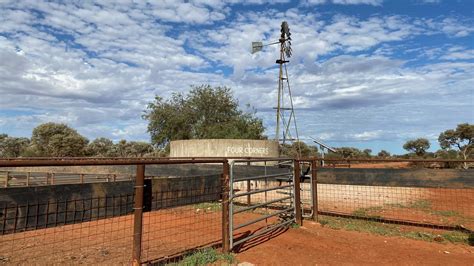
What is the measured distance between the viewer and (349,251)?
234 inches

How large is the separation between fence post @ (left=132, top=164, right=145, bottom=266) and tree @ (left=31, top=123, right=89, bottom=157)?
164 ft

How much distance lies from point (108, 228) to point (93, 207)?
12.5 feet

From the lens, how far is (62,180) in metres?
17.5

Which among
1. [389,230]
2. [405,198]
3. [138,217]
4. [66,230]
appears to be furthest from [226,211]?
[405,198]

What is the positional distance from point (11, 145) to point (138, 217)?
79389mm

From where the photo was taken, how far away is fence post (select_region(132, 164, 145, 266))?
174 inches

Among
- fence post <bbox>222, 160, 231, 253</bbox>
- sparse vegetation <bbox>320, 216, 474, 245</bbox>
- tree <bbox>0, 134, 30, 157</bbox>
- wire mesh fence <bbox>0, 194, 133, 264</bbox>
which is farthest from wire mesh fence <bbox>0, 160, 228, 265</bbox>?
tree <bbox>0, 134, 30, 157</bbox>

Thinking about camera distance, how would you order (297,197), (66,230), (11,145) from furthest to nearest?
1. (11,145)
2. (297,197)
3. (66,230)

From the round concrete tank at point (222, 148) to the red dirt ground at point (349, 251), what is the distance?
1381 cm

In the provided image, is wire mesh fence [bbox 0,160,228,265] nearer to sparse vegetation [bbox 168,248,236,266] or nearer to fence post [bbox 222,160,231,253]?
sparse vegetation [bbox 168,248,236,266]

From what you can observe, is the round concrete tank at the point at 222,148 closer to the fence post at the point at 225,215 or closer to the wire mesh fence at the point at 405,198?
the wire mesh fence at the point at 405,198

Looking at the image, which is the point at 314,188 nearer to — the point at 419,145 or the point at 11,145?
the point at 419,145

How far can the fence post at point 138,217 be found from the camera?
14.5 ft

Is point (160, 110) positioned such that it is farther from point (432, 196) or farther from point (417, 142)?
point (417, 142)
